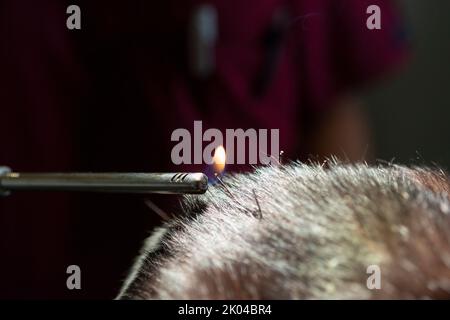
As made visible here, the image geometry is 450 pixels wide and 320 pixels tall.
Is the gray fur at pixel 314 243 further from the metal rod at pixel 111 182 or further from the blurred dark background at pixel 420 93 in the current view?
the blurred dark background at pixel 420 93

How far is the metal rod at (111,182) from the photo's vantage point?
1.52ft

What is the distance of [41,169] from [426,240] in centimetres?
92

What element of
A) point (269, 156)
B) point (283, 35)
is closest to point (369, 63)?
point (283, 35)

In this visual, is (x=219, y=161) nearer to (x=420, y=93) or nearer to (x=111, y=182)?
(x=111, y=182)

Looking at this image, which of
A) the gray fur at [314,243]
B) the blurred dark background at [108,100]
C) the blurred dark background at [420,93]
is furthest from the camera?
the blurred dark background at [420,93]

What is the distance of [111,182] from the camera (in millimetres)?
485

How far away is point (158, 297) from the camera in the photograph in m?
0.40

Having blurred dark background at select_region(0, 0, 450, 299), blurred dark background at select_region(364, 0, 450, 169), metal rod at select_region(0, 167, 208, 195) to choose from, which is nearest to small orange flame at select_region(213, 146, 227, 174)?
metal rod at select_region(0, 167, 208, 195)

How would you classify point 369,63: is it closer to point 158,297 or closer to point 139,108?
point 139,108

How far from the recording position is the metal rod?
18.2 inches

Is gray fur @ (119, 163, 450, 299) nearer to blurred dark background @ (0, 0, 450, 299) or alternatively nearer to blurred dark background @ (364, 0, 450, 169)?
blurred dark background @ (0, 0, 450, 299)

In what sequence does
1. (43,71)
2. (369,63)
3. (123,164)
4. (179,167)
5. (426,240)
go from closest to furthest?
(426,240) < (179,167) < (123,164) < (43,71) < (369,63)

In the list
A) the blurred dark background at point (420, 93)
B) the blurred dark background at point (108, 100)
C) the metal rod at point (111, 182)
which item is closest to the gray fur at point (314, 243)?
the metal rod at point (111, 182)

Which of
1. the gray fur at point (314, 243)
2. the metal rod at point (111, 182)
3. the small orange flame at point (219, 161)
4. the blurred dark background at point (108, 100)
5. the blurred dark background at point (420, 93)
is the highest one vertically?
the blurred dark background at point (420, 93)
